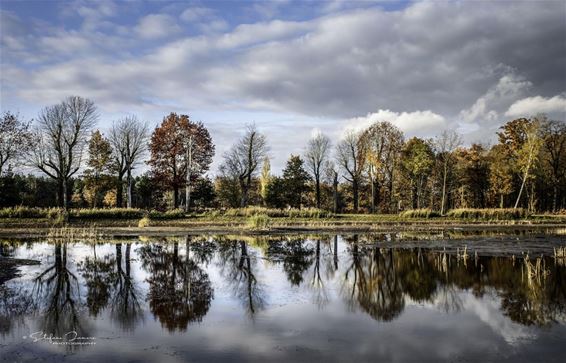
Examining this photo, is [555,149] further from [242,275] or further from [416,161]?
[242,275]

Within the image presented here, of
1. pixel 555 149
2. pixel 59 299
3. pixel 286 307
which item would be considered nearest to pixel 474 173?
pixel 555 149

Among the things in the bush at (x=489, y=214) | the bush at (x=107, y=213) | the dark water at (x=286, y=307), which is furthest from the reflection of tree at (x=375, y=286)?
the bush at (x=489, y=214)

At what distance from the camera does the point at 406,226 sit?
142 feet

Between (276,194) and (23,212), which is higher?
(276,194)

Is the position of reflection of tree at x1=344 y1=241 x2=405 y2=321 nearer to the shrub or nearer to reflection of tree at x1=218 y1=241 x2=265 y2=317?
reflection of tree at x1=218 y1=241 x2=265 y2=317

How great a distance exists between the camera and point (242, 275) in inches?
755

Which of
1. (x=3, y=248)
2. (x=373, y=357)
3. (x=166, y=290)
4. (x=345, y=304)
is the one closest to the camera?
(x=373, y=357)

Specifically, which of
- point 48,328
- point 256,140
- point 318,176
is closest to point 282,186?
point 318,176

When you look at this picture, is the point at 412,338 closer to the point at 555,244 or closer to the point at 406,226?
the point at 555,244

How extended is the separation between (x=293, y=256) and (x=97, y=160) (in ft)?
139

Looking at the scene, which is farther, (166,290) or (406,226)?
(406,226)

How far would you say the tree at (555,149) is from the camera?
66.2 meters

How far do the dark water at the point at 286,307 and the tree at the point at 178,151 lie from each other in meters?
30.5

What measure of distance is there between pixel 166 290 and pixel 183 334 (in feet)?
16.6
